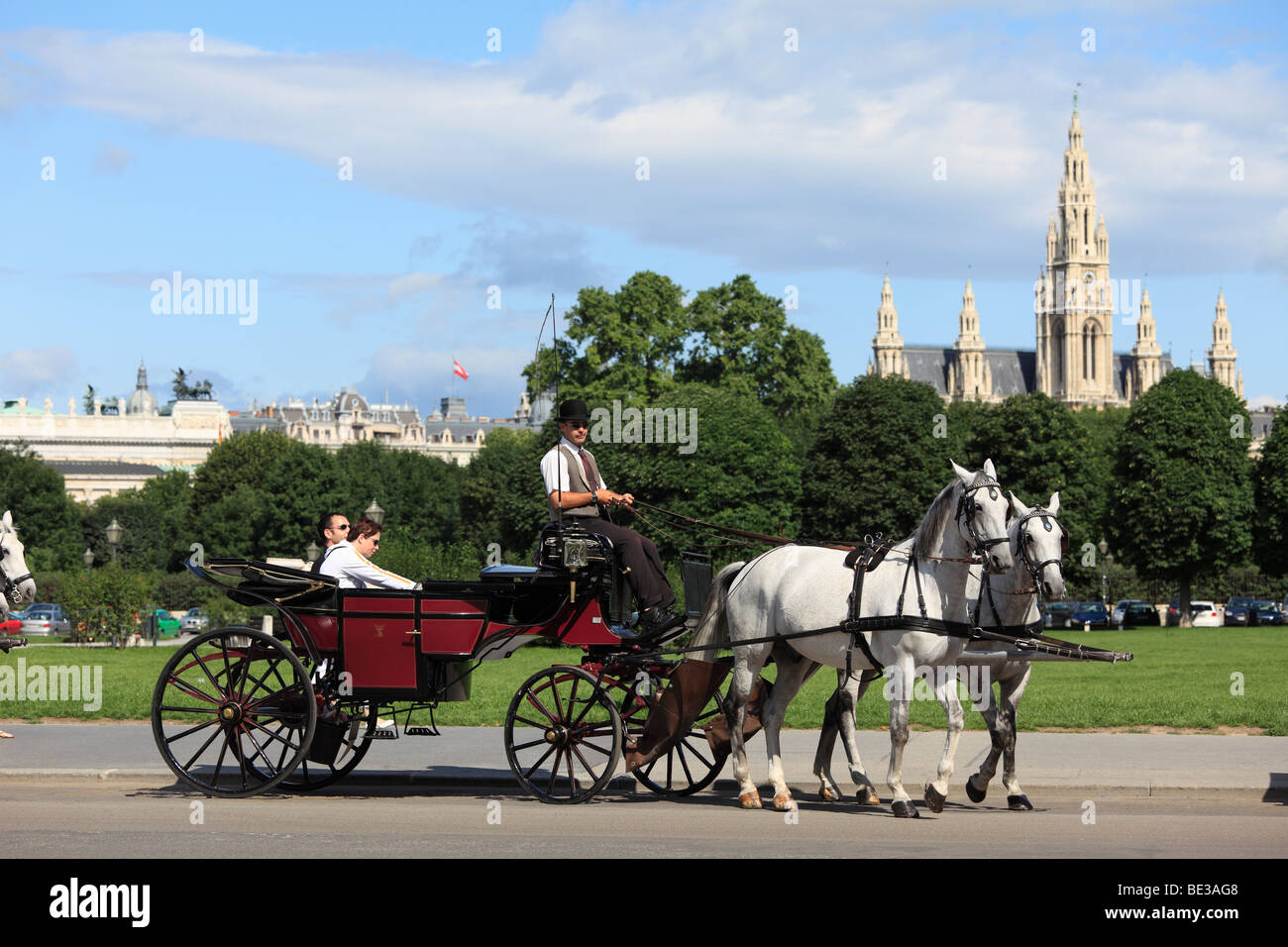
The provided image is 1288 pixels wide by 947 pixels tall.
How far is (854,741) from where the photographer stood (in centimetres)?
1254

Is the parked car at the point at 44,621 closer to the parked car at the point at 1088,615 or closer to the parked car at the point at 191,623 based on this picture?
the parked car at the point at 191,623

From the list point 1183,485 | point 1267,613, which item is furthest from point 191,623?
point 1267,613

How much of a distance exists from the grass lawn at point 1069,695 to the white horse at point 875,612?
5.75m

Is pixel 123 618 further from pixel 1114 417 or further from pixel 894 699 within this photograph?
pixel 1114 417

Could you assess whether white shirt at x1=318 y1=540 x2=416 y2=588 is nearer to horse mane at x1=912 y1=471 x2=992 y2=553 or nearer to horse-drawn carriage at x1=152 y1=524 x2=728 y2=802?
horse-drawn carriage at x1=152 y1=524 x2=728 y2=802

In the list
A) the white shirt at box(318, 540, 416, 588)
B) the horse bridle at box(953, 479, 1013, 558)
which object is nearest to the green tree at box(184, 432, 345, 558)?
the white shirt at box(318, 540, 416, 588)

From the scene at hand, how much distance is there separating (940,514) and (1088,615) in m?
69.0

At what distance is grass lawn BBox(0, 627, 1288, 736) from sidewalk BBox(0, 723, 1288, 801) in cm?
173

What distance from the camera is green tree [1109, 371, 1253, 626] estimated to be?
69562mm

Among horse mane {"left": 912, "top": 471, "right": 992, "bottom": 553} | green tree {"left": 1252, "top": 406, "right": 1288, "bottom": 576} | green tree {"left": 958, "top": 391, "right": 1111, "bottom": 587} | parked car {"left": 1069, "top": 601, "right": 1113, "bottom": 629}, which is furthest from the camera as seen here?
parked car {"left": 1069, "top": 601, "right": 1113, "bottom": 629}

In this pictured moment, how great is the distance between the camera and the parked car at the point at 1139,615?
254 feet

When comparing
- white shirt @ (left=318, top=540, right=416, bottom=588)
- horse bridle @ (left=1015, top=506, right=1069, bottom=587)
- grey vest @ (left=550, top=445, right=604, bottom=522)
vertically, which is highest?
grey vest @ (left=550, top=445, right=604, bottom=522)
